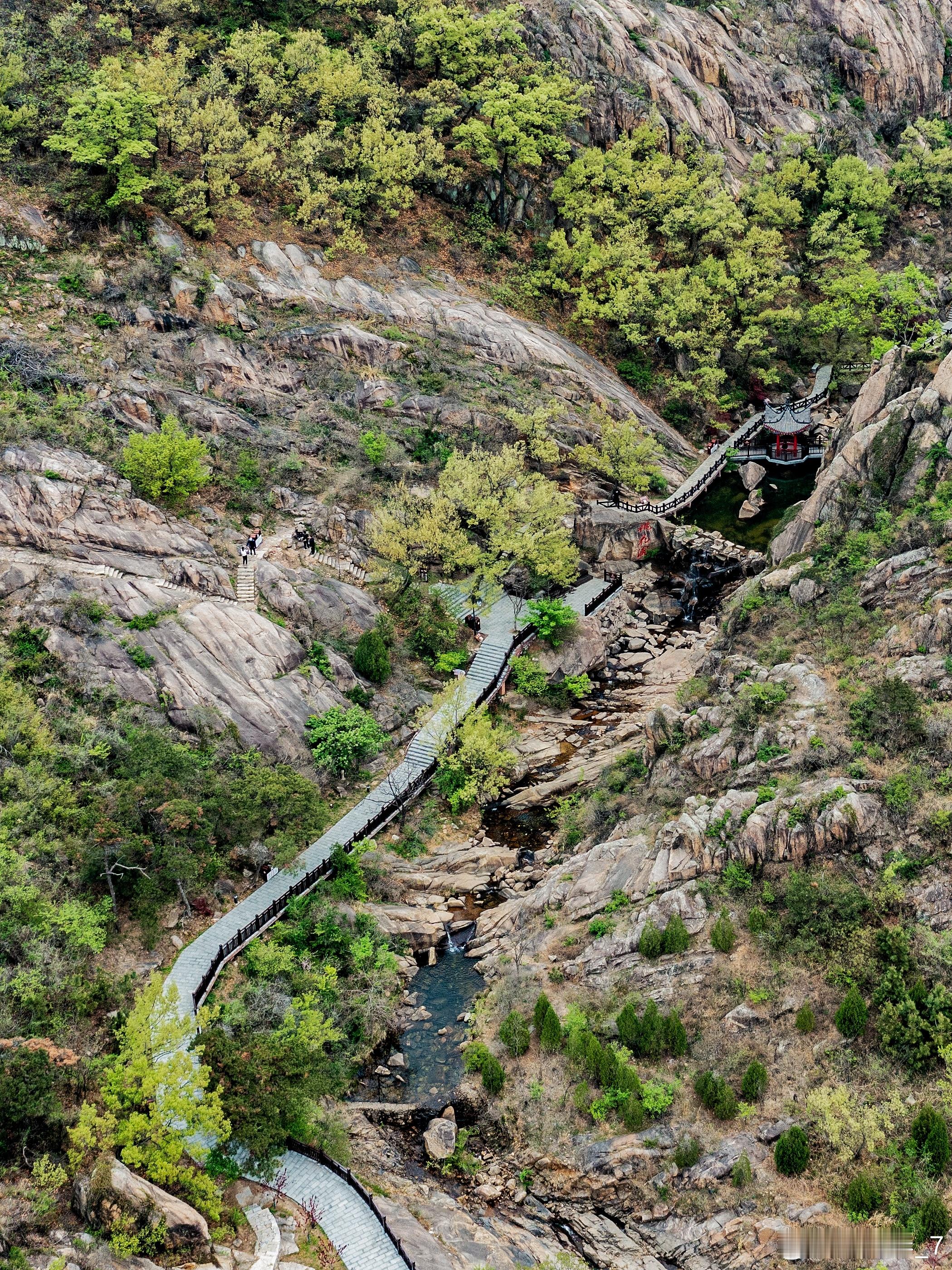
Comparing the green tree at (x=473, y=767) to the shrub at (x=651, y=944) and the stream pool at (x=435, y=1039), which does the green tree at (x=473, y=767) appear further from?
the shrub at (x=651, y=944)

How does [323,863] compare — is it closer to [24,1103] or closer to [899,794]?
[24,1103]

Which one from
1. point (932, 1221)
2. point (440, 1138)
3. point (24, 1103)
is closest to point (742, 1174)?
point (932, 1221)

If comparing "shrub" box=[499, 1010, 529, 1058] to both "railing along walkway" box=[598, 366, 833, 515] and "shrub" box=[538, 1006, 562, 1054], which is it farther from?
"railing along walkway" box=[598, 366, 833, 515]

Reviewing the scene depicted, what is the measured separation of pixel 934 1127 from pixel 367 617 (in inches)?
1206

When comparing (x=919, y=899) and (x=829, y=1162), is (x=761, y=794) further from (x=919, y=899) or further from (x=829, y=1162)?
(x=829, y=1162)

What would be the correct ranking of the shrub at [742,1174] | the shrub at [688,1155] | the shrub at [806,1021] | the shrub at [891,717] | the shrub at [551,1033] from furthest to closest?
the shrub at [891,717], the shrub at [551,1033], the shrub at [806,1021], the shrub at [688,1155], the shrub at [742,1174]

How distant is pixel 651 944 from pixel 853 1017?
21.3 feet

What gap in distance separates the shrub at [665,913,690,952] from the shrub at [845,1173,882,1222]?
28.4ft

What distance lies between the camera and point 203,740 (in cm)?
4547

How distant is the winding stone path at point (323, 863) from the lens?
101ft

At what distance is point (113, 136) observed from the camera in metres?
62.2

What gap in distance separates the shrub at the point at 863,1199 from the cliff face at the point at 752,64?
223ft

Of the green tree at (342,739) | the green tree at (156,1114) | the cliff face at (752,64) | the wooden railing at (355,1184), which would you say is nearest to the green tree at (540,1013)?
the wooden railing at (355,1184)

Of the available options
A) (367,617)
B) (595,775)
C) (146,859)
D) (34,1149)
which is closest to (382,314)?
(367,617)
